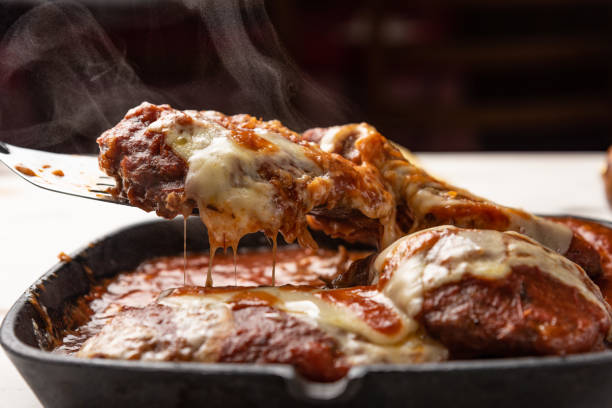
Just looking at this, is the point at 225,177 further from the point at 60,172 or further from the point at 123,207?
the point at 123,207

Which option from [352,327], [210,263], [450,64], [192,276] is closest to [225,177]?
[210,263]

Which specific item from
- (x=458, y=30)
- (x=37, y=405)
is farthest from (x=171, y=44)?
(x=37, y=405)

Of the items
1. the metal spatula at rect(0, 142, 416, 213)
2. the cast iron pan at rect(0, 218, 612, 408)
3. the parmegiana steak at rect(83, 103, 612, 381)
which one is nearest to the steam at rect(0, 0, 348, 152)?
the metal spatula at rect(0, 142, 416, 213)

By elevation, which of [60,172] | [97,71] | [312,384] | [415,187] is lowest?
[312,384]

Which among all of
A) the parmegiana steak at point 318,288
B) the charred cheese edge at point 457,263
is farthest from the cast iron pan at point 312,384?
the charred cheese edge at point 457,263

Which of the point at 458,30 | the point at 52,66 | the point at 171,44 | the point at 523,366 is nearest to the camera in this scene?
the point at 523,366

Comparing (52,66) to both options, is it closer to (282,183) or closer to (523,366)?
(282,183)
